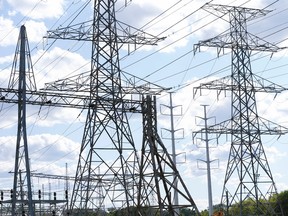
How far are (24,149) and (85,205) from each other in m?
4.35

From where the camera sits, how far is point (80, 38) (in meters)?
38.2

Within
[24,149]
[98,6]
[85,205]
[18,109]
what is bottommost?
[85,205]

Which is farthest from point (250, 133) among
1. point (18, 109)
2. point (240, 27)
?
point (18, 109)

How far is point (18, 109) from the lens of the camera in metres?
37.3

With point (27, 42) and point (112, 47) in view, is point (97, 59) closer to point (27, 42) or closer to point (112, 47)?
point (112, 47)

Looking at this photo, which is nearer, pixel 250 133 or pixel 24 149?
pixel 24 149

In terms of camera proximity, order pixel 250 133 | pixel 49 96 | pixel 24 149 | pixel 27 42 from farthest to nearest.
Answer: pixel 250 133
pixel 49 96
pixel 27 42
pixel 24 149

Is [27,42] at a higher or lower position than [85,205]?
higher

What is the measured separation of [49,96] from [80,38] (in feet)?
15.2

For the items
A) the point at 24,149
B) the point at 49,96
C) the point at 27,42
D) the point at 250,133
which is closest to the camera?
the point at 24,149

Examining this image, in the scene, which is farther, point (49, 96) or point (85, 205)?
point (49, 96)

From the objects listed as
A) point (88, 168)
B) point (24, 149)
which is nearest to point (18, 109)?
point (24, 149)

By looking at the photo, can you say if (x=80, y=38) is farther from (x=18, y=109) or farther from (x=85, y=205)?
(x=85, y=205)

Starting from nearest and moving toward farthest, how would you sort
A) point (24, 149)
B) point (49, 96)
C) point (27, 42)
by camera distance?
point (24, 149) → point (27, 42) → point (49, 96)
